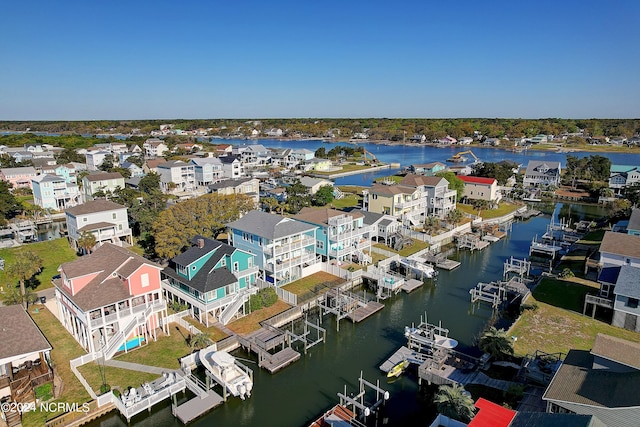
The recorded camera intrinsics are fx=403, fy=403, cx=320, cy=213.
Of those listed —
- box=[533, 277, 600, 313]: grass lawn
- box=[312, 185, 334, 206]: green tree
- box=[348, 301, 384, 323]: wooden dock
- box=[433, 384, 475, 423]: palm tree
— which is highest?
box=[312, 185, 334, 206]: green tree

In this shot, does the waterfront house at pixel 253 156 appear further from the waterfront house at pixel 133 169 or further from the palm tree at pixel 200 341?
the palm tree at pixel 200 341

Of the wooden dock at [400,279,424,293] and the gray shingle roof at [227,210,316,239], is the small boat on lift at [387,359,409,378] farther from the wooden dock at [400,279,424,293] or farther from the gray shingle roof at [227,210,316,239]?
the gray shingle roof at [227,210,316,239]

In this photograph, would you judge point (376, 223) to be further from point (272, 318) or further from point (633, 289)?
point (633, 289)

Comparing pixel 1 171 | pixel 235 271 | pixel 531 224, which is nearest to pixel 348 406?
pixel 235 271

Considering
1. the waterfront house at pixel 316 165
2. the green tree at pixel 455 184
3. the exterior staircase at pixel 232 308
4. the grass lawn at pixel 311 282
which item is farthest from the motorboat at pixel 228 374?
the waterfront house at pixel 316 165

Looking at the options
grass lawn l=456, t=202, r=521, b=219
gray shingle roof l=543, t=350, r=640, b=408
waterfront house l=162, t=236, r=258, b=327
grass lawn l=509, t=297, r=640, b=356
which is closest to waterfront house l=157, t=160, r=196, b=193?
waterfront house l=162, t=236, r=258, b=327

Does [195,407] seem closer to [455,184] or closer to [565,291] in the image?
[565,291]

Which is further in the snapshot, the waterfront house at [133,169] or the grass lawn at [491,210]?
the waterfront house at [133,169]
